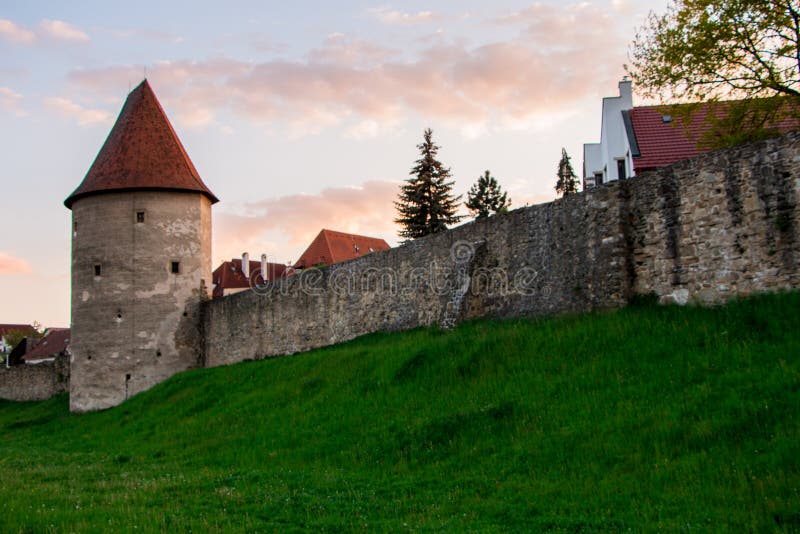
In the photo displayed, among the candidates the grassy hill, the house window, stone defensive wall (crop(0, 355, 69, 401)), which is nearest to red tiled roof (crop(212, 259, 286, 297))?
stone defensive wall (crop(0, 355, 69, 401))

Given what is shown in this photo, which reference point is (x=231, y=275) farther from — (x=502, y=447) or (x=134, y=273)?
(x=502, y=447)

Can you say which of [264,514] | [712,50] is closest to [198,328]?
[712,50]

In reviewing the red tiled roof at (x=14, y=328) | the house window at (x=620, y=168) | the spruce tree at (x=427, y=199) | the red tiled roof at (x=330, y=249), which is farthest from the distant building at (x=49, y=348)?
the red tiled roof at (x=14, y=328)

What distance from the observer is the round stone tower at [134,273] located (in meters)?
28.2

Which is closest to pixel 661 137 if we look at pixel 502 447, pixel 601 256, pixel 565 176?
pixel 601 256

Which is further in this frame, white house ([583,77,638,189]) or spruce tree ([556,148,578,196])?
spruce tree ([556,148,578,196])

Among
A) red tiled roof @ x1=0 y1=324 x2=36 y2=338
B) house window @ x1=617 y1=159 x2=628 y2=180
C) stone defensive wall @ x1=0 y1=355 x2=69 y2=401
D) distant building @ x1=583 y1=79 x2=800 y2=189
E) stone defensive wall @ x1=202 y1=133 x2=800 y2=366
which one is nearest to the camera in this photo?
stone defensive wall @ x1=202 y1=133 x2=800 y2=366

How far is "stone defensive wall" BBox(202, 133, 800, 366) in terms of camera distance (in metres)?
11.6

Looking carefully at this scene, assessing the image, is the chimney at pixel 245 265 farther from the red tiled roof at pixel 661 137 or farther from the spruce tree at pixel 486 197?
the red tiled roof at pixel 661 137

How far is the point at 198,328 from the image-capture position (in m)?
29.4

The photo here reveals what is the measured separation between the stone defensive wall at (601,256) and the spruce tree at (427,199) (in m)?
15.0

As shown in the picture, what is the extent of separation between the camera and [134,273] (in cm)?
2841

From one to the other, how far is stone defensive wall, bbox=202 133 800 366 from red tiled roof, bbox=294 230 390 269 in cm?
2743

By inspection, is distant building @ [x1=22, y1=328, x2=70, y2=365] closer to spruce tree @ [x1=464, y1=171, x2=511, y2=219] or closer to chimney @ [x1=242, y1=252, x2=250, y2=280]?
chimney @ [x1=242, y1=252, x2=250, y2=280]
